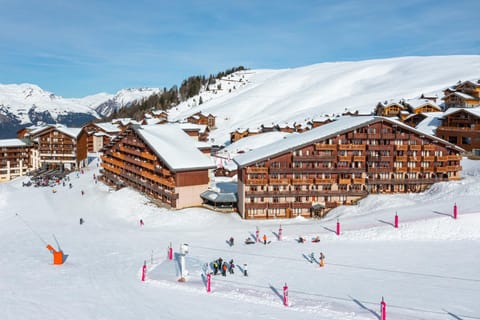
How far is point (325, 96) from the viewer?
171 m

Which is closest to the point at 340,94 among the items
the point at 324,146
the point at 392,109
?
the point at 392,109

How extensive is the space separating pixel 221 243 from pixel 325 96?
5575 inches

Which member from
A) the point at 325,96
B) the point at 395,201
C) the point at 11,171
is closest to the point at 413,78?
the point at 325,96

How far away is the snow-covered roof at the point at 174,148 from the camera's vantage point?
56128 mm

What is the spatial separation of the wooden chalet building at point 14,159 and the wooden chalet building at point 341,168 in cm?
7981

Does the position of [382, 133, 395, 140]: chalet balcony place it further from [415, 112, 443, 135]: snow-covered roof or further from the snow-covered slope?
the snow-covered slope

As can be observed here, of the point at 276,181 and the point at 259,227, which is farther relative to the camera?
the point at 276,181

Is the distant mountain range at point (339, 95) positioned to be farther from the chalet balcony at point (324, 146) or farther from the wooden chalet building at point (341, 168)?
the chalet balcony at point (324, 146)

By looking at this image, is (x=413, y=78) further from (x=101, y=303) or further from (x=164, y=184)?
(x=101, y=303)

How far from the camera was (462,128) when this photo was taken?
66.8 meters

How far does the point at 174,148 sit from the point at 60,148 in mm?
51928

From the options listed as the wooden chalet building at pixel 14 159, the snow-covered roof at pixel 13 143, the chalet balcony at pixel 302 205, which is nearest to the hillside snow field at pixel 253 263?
the chalet balcony at pixel 302 205

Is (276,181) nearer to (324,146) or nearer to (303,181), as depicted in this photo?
(303,181)

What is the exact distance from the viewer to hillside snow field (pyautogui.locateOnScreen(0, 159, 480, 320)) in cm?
2341
